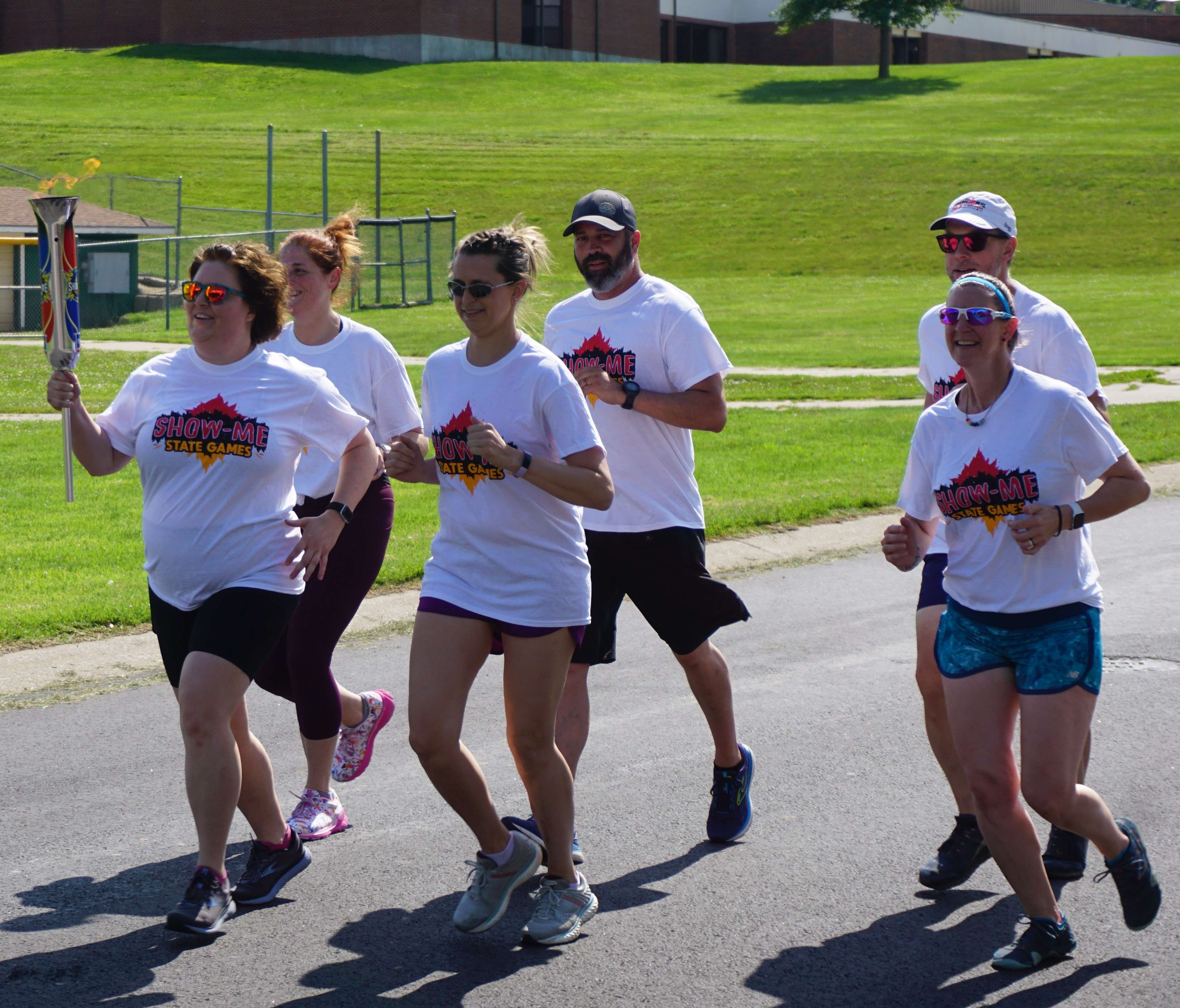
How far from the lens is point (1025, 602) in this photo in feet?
13.0

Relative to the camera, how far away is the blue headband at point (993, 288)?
4.06 m

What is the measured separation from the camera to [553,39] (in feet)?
289

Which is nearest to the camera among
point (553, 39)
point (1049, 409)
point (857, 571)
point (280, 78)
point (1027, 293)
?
point (1049, 409)

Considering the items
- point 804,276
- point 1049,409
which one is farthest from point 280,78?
point 1049,409

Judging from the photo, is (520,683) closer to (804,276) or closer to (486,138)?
Result: (804,276)

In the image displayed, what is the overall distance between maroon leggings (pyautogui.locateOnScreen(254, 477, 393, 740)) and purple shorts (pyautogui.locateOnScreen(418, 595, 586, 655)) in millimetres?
801

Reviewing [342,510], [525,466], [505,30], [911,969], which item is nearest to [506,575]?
[525,466]

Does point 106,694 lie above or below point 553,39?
below

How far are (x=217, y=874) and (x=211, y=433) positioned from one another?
4.29 ft

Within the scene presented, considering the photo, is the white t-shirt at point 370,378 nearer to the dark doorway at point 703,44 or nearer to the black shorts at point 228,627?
the black shorts at point 228,627

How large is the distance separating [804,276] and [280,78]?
4592cm

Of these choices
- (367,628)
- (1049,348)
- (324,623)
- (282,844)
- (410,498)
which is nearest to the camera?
(282,844)

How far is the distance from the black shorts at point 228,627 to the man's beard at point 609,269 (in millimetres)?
1590

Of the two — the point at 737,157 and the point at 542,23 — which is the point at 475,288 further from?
the point at 542,23
